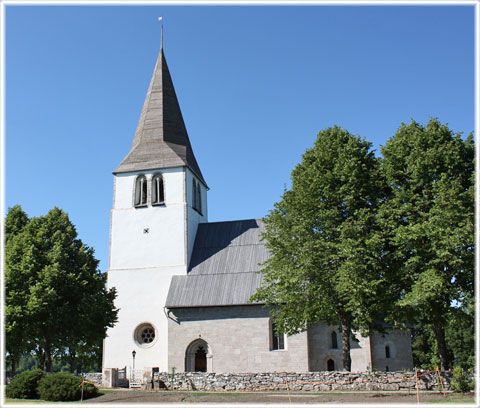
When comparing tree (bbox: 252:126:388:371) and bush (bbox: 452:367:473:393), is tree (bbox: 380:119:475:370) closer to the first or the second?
tree (bbox: 252:126:388:371)

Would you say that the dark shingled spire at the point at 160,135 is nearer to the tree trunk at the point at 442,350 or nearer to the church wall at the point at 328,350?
the church wall at the point at 328,350

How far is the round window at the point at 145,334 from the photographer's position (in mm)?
35812

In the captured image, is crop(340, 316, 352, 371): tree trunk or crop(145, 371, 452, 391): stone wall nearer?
crop(145, 371, 452, 391): stone wall

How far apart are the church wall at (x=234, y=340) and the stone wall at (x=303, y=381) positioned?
→ 6379 mm

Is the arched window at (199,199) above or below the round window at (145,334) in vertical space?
above

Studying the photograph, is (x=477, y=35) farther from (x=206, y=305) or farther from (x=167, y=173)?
(x=167, y=173)

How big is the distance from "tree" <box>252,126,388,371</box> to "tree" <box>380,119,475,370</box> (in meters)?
1.18

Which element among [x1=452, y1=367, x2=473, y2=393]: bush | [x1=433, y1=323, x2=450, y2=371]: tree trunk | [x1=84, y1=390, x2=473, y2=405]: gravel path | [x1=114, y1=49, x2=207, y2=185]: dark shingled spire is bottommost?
[x1=84, y1=390, x2=473, y2=405]: gravel path

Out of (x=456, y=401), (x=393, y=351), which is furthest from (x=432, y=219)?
(x=393, y=351)

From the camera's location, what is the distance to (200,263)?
3750 cm

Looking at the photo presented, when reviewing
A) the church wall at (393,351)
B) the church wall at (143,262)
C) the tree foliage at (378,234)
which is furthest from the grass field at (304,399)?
the church wall at (143,262)

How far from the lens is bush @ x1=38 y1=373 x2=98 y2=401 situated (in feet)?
70.9

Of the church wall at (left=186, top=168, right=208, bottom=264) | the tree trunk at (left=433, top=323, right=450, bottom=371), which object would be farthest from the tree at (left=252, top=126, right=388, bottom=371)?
the church wall at (left=186, top=168, right=208, bottom=264)

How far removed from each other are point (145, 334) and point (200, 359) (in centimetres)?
474
